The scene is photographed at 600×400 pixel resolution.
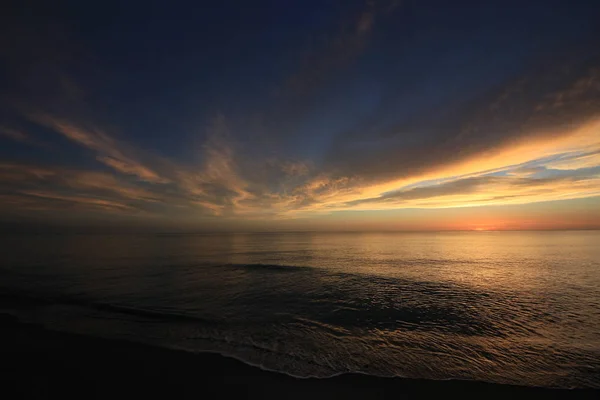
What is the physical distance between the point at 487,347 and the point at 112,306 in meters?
22.4

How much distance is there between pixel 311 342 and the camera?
1177 centimetres

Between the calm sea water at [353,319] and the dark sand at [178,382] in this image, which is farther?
the calm sea water at [353,319]

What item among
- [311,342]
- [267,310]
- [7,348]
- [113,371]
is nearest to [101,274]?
[7,348]

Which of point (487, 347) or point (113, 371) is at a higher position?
point (113, 371)

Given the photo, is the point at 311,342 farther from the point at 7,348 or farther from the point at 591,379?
the point at 7,348

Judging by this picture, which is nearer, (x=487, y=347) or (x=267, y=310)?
(x=487, y=347)

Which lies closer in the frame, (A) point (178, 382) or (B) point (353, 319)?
(A) point (178, 382)

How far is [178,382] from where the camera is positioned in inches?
311

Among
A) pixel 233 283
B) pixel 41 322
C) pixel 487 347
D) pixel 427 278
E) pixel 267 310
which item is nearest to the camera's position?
pixel 487 347

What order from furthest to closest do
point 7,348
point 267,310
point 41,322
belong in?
point 267,310 → point 41,322 → point 7,348

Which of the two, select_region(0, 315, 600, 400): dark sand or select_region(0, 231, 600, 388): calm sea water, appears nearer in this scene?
select_region(0, 315, 600, 400): dark sand

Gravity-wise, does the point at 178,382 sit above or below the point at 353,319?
above

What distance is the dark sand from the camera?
292 inches

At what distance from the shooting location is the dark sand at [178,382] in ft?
24.3
